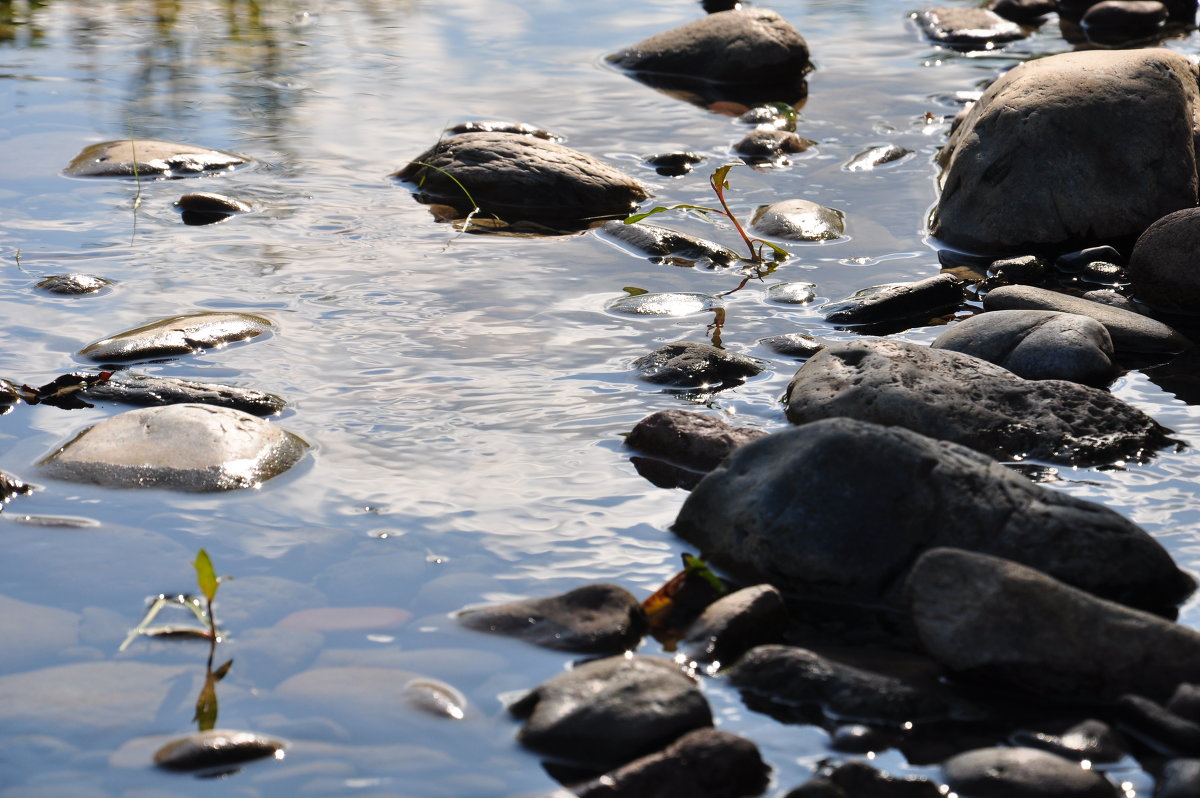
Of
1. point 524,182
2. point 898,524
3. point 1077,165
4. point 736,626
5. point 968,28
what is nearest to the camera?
point 736,626

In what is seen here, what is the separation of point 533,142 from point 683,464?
3.19 metres

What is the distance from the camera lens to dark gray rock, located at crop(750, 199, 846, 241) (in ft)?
19.4

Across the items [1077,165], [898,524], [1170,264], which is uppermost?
[1077,165]

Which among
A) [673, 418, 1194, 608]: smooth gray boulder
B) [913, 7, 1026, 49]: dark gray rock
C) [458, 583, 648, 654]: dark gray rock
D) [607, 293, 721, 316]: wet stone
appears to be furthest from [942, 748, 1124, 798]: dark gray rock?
[913, 7, 1026, 49]: dark gray rock

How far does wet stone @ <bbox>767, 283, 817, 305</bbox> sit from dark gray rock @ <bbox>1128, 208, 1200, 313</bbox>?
126cm

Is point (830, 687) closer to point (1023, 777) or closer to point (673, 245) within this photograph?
point (1023, 777)

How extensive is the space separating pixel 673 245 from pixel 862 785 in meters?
3.57

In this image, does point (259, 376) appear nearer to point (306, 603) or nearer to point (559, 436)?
point (559, 436)

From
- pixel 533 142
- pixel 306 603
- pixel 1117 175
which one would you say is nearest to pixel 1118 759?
pixel 306 603

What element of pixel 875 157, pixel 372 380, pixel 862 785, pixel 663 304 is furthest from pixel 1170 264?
pixel 862 785

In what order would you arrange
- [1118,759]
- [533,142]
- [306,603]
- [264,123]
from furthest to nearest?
[264,123], [533,142], [306,603], [1118,759]

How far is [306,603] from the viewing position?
3.10 meters

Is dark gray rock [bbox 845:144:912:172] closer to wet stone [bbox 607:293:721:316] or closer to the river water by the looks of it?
the river water

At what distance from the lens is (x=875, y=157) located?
6.95 meters
